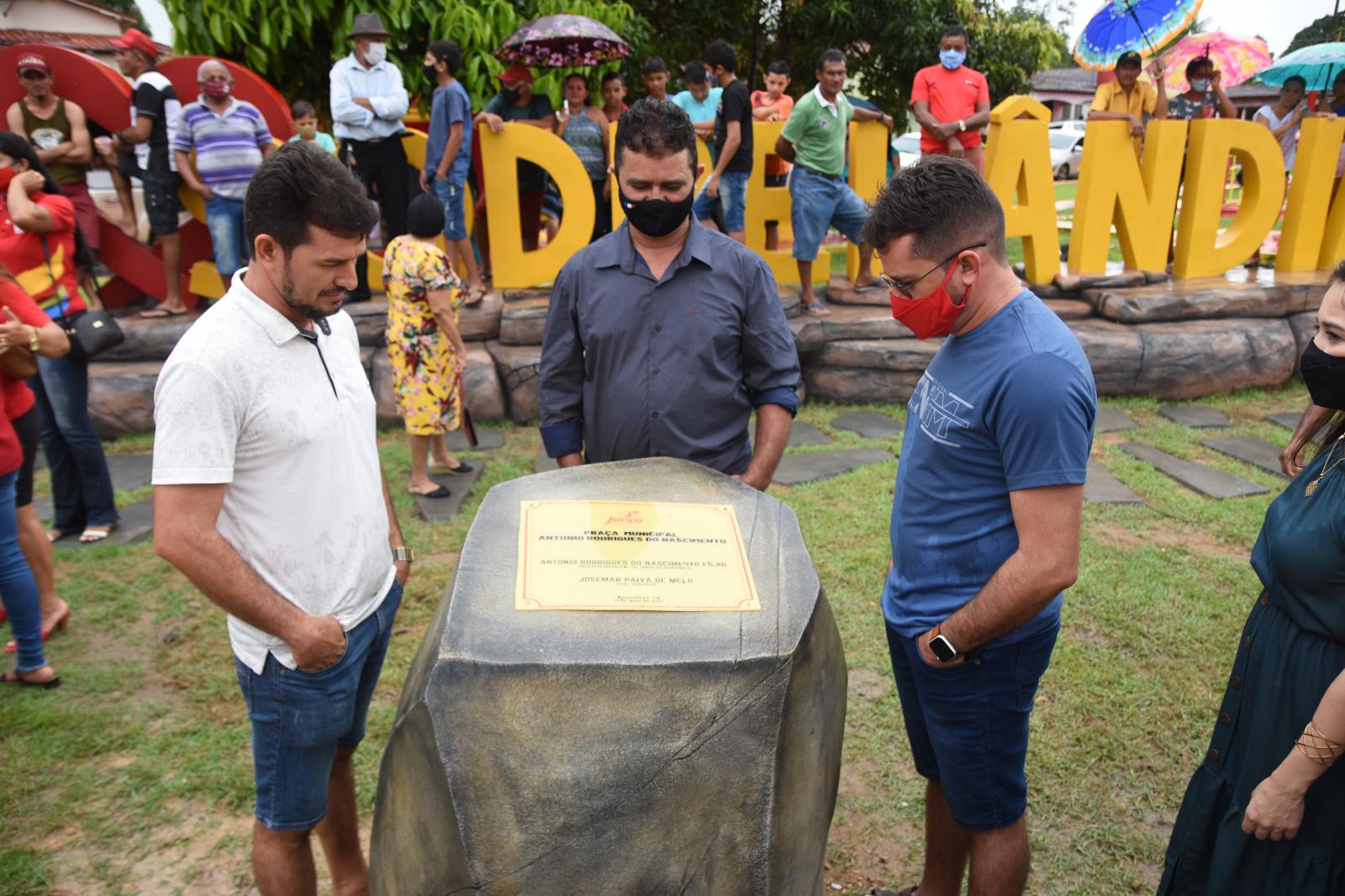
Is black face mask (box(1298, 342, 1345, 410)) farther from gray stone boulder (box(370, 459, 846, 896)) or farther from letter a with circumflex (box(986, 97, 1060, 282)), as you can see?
letter a with circumflex (box(986, 97, 1060, 282))

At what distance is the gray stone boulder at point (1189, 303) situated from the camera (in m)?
6.91

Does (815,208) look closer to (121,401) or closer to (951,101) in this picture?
(951,101)

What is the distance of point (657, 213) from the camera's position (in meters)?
2.47

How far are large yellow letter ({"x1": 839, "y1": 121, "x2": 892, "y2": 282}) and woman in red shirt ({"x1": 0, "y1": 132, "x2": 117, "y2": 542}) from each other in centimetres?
531

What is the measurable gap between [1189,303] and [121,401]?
7653 millimetres

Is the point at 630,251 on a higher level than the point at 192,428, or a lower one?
higher

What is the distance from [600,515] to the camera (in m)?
1.74

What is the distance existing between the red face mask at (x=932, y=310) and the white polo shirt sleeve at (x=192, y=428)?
137 centimetres

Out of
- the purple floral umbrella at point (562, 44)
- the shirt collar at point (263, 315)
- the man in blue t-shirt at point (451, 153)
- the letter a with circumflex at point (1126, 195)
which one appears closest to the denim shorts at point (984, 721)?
the shirt collar at point (263, 315)

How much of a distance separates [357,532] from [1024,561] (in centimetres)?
141

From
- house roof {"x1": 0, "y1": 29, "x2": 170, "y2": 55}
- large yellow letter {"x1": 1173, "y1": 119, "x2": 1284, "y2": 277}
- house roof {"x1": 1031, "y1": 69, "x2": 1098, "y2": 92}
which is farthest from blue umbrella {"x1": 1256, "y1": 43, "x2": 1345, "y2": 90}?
house roof {"x1": 1031, "y1": 69, "x2": 1098, "y2": 92}

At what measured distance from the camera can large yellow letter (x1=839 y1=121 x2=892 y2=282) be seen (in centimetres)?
723

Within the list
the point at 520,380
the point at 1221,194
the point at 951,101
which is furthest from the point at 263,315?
the point at 1221,194

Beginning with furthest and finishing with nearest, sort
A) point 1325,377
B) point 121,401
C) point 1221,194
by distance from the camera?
point 1221,194 < point 121,401 < point 1325,377
